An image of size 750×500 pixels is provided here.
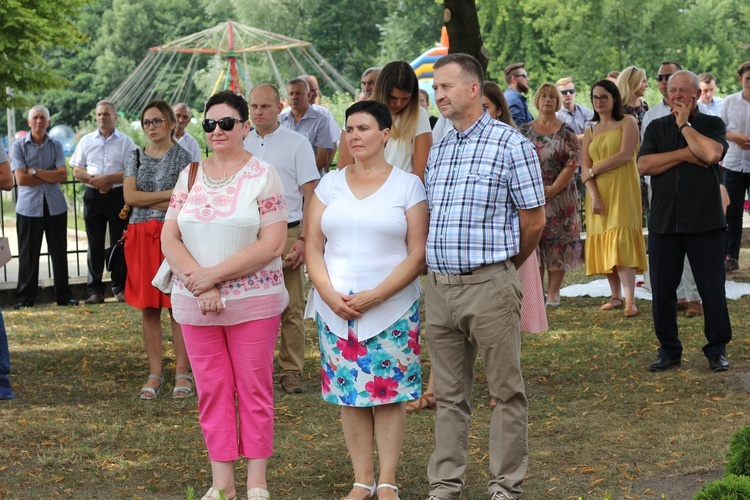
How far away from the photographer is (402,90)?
646 centimetres

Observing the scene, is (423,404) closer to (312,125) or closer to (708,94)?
(312,125)

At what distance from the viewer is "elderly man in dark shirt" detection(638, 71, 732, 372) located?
7859 millimetres

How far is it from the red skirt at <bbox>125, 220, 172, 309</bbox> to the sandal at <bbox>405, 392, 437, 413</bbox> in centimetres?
186

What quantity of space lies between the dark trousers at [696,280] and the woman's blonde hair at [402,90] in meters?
2.54

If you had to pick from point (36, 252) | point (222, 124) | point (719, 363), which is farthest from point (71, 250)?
point (222, 124)

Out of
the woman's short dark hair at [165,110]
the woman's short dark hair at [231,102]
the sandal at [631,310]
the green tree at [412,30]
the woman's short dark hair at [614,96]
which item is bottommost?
the sandal at [631,310]

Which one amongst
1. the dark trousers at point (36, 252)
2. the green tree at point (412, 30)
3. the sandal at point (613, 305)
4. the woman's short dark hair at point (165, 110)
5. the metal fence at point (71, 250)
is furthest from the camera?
the green tree at point (412, 30)

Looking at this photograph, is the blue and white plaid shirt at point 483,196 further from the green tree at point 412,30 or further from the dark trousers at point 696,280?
the green tree at point 412,30

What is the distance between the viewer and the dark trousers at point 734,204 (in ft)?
42.4

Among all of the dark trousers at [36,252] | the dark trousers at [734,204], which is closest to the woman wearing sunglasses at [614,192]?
the dark trousers at [734,204]

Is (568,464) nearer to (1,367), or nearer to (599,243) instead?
(1,367)

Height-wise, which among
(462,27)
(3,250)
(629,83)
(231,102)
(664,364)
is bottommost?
(664,364)

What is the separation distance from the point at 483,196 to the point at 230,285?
→ 1.30 meters

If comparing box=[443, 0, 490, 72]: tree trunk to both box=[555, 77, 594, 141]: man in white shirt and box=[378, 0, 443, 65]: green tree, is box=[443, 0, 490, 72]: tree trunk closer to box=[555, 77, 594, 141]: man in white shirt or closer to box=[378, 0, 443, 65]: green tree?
box=[555, 77, 594, 141]: man in white shirt
